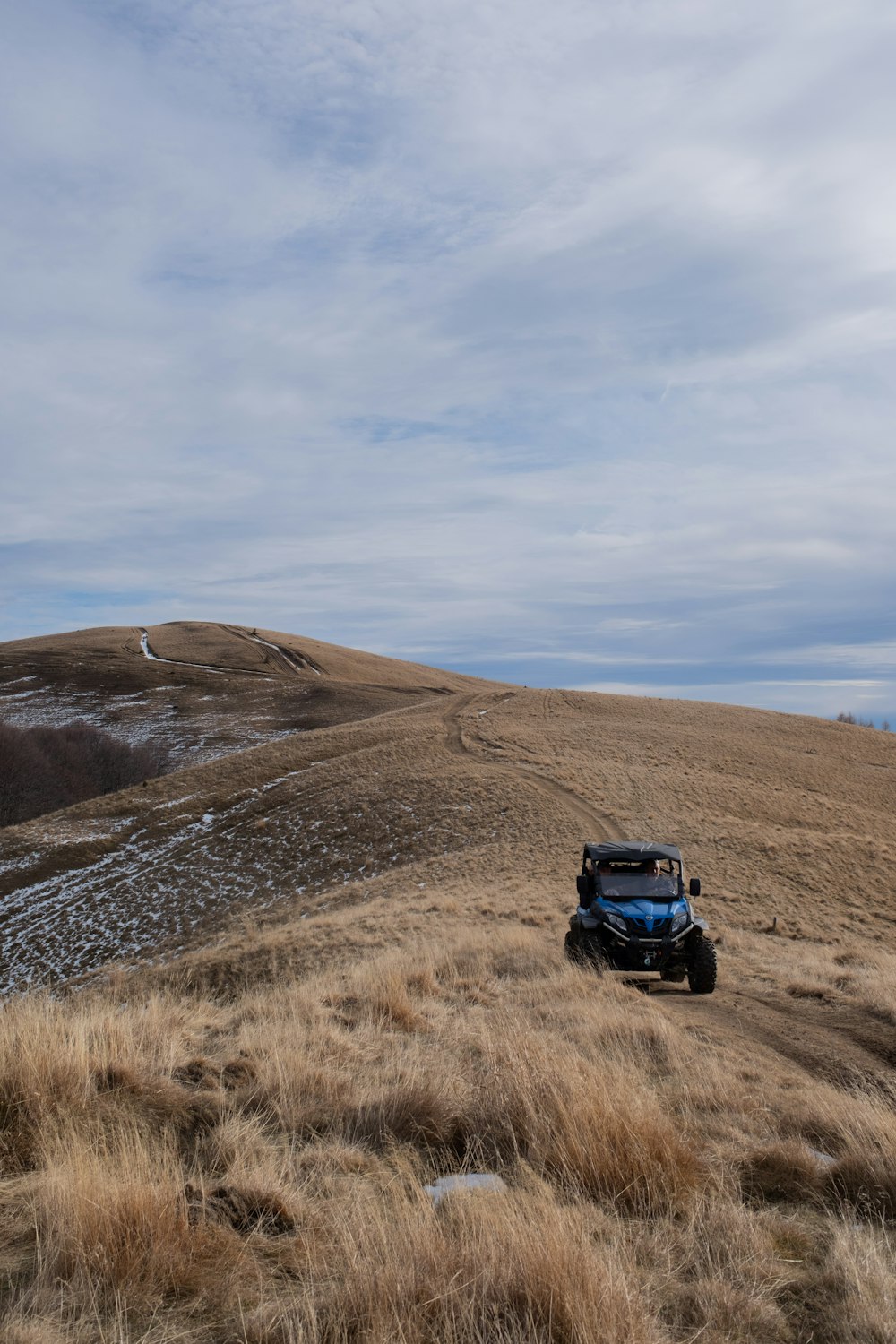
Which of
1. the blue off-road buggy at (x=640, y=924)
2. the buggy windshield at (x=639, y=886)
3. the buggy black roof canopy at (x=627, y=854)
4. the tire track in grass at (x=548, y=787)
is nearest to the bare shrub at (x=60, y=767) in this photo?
the tire track in grass at (x=548, y=787)

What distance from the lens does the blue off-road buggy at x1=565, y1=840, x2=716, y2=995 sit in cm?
1255

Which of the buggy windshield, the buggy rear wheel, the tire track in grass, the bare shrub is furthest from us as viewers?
the bare shrub

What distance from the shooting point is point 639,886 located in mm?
13430

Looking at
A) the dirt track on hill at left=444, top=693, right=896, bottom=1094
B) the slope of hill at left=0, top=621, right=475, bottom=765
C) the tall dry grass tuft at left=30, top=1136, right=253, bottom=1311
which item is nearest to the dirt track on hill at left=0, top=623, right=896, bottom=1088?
the dirt track on hill at left=444, top=693, right=896, bottom=1094

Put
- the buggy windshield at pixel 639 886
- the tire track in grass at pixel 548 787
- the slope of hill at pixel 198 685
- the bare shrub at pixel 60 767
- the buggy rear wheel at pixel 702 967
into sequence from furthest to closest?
the slope of hill at pixel 198 685 → the bare shrub at pixel 60 767 → the tire track in grass at pixel 548 787 → the buggy windshield at pixel 639 886 → the buggy rear wheel at pixel 702 967

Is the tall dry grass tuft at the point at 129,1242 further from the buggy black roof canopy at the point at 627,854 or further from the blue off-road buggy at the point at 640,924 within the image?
the buggy black roof canopy at the point at 627,854

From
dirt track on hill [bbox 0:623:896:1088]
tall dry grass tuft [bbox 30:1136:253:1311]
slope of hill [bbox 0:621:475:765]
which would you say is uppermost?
slope of hill [bbox 0:621:475:765]

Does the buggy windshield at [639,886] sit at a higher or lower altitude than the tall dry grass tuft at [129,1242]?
lower

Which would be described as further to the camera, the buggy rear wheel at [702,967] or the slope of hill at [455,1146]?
the buggy rear wheel at [702,967]

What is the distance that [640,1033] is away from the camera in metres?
8.34

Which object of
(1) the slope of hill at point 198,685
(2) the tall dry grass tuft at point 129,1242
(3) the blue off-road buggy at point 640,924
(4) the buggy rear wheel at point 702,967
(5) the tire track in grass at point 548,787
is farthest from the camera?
(1) the slope of hill at point 198,685

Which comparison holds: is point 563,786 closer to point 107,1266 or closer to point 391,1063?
point 391,1063

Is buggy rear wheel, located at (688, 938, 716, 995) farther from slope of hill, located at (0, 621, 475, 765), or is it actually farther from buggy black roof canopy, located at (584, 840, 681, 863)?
slope of hill, located at (0, 621, 475, 765)

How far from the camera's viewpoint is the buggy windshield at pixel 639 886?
518 inches
